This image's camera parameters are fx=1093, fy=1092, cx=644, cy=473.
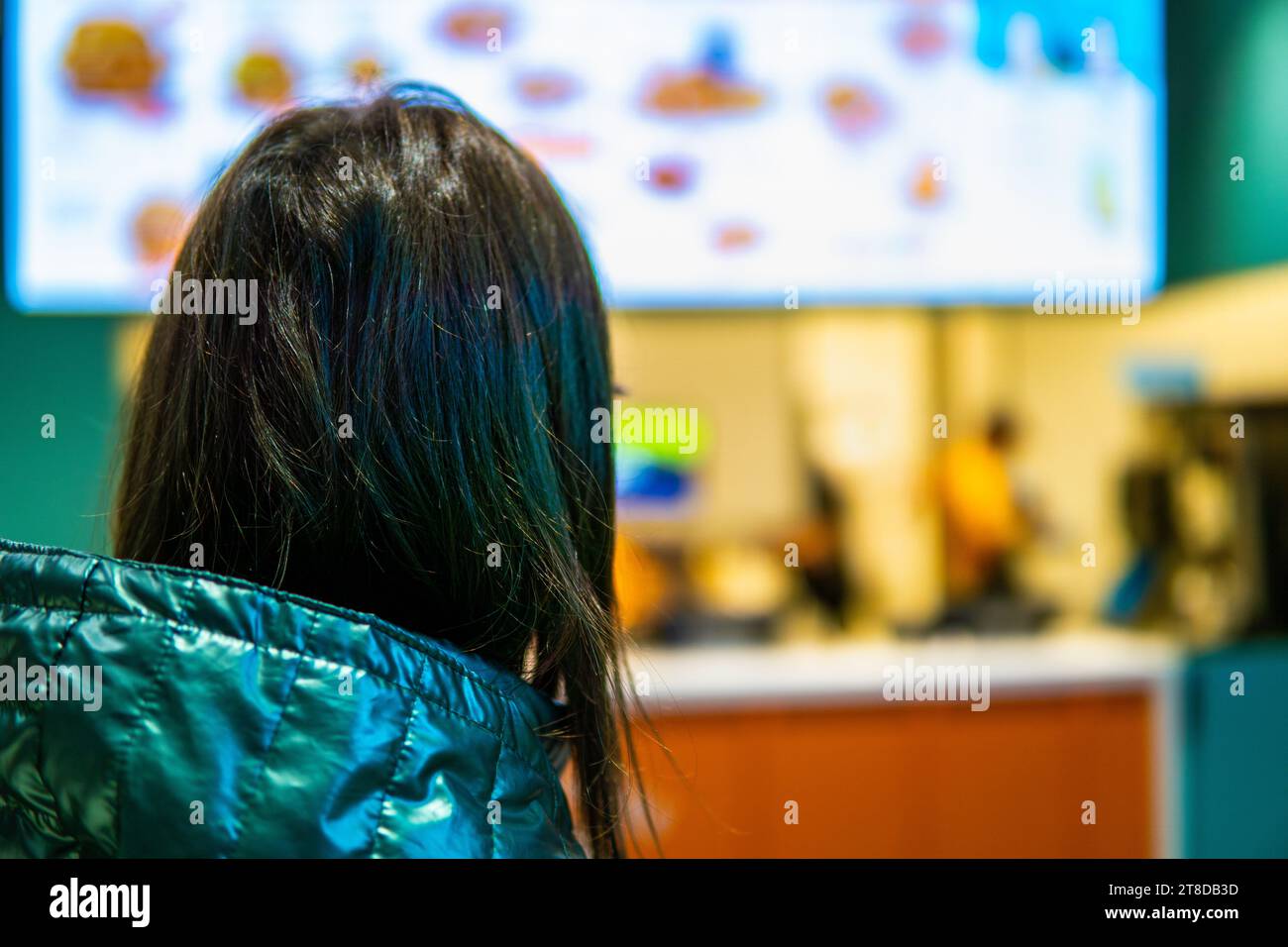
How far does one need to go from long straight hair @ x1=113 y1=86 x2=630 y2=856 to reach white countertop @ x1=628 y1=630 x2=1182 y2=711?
1.88 m

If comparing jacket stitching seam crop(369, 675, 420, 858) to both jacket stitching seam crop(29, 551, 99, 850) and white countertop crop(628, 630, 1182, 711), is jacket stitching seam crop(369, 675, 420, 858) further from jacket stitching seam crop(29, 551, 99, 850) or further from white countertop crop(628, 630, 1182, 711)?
white countertop crop(628, 630, 1182, 711)

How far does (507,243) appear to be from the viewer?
2.57 ft

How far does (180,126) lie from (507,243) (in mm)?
1765

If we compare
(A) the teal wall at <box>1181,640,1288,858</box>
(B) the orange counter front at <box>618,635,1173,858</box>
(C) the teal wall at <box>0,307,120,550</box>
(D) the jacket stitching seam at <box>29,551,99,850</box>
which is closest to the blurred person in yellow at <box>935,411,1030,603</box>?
(B) the orange counter front at <box>618,635,1173,858</box>

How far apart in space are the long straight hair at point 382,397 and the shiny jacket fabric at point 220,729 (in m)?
0.12

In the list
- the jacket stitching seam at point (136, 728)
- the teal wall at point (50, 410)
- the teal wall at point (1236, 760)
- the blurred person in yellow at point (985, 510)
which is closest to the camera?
the jacket stitching seam at point (136, 728)

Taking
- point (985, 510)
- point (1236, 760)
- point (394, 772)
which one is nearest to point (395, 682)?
point (394, 772)

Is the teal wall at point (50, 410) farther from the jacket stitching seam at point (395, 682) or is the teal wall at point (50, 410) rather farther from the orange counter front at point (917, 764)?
the jacket stitching seam at point (395, 682)

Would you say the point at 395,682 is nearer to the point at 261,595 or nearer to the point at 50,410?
the point at 261,595

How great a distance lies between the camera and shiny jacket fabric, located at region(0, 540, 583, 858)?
0.56 m

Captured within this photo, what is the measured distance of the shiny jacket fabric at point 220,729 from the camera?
0.56 meters

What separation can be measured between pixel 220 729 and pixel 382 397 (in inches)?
9.7

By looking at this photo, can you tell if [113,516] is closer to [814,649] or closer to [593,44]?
[593,44]

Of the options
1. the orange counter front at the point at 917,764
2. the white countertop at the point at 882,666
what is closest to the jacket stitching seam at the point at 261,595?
the white countertop at the point at 882,666
